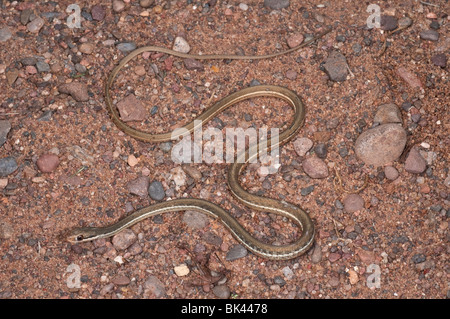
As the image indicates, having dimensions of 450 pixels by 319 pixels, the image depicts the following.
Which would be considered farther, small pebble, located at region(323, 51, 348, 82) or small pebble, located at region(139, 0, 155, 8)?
small pebble, located at region(139, 0, 155, 8)

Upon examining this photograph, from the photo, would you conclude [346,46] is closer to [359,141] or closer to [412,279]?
[359,141]

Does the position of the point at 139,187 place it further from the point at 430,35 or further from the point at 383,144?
the point at 430,35

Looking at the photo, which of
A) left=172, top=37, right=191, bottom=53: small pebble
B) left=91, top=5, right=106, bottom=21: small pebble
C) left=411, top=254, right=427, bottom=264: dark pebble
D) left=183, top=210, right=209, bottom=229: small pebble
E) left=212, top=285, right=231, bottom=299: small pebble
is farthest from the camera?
left=91, top=5, right=106, bottom=21: small pebble

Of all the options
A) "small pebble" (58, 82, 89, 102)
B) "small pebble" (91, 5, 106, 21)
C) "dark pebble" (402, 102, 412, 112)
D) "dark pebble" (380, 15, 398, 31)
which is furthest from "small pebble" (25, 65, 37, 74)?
"dark pebble" (402, 102, 412, 112)

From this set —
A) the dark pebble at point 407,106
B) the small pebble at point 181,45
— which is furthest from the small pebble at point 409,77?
the small pebble at point 181,45

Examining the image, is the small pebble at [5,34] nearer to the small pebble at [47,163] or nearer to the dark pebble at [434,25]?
the small pebble at [47,163]

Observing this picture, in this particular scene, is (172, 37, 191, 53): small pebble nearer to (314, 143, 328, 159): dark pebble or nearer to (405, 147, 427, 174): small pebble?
(314, 143, 328, 159): dark pebble
